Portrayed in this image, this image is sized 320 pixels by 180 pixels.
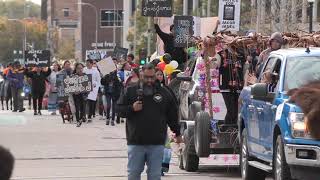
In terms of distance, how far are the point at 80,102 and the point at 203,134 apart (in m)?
13.0

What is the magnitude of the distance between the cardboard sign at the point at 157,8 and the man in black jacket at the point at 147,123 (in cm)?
1686

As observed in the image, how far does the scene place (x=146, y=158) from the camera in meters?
9.29

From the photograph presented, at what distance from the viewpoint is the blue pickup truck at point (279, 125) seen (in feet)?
30.9

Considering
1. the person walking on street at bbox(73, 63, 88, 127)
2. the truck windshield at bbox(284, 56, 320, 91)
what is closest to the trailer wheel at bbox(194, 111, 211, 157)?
the truck windshield at bbox(284, 56, 320, 91)

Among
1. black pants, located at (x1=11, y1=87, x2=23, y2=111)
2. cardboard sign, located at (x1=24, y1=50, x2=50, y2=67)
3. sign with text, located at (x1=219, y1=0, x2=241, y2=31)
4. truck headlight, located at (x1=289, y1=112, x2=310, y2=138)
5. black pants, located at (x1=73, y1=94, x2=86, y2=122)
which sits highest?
sign with text, located at (x1=219, y1=0, x2=241, y2=31)

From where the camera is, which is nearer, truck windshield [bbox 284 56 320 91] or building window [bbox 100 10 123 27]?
truck windshield [bbox 284 56 320 91]

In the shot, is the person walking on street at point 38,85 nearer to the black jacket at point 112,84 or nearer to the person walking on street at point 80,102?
the person walking on street at point 80,102

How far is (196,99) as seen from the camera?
548 inches

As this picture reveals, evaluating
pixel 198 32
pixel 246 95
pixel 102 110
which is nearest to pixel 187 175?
pixel 246 95

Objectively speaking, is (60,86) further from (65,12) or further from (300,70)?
(65,12)

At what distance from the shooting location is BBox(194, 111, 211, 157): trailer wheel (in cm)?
1280

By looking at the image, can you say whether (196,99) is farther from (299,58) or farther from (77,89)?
(77,89)

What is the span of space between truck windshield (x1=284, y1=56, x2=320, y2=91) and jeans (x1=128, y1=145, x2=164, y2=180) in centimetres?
205

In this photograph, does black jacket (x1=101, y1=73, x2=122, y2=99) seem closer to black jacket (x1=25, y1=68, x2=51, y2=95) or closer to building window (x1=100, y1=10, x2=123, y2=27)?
black jacket (x1=25, y1=68, x2=51, y2=95)
